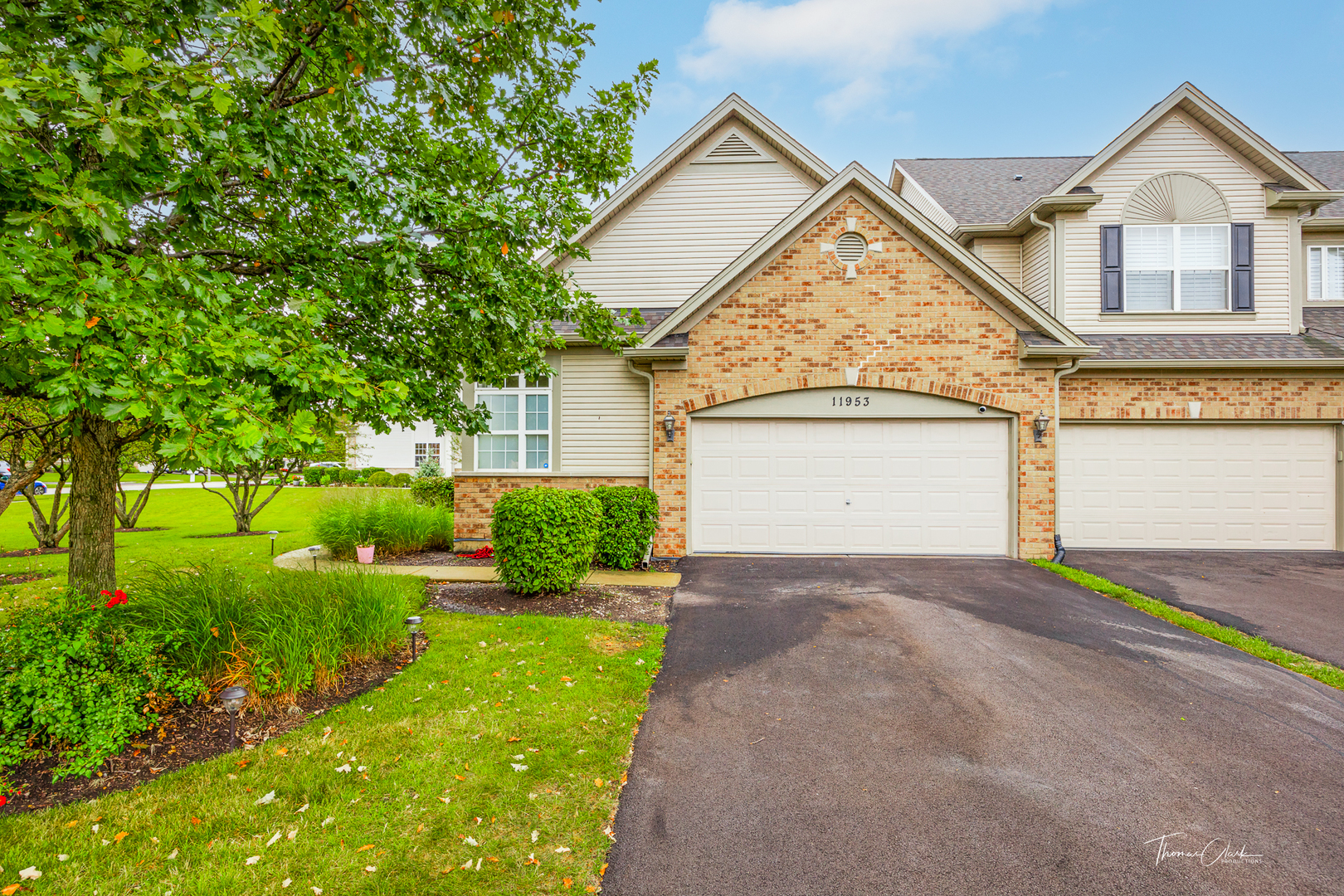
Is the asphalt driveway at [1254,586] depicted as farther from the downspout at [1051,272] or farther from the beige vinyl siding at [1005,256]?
the beige vinyl siding at [1005,256]

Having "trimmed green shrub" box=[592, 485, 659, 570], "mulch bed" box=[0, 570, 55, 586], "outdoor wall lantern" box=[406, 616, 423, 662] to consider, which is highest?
"trimmed green shrub" box=[592, 485, 659, 570]

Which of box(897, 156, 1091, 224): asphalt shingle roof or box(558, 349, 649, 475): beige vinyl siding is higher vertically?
box(897, 156, 1091, 224): asphalt shingle roof

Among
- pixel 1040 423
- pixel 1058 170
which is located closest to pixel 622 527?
pixel 1040 423

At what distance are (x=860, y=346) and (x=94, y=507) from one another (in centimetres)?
992

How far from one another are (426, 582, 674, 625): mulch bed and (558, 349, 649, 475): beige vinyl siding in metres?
3.27

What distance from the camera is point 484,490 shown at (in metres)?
11.3

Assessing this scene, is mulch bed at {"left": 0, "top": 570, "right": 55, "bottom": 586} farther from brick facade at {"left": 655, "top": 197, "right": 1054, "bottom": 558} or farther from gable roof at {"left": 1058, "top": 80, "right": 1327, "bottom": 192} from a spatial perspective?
gable roof at {"left": 1058, "top": 80, "right": 1327, "bottom": 192}

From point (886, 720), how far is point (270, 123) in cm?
635

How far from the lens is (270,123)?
442 cm

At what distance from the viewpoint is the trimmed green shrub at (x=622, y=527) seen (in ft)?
30.7

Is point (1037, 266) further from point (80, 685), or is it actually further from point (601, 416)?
point (80, 685)

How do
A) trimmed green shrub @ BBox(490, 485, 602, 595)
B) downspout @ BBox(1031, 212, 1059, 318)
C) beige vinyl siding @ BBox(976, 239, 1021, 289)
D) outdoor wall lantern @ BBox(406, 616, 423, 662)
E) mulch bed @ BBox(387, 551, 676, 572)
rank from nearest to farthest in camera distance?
1. outdoor wall lantern @ BBox(406, 616, 423, 662)
2. trimmed green shrub @ BBox(490, 485, 602, 595)
3. mulch bed @ BBox(387, 551, 676, 572)
4. downspout @ BBox(1031, 212, 1059, 318)
5. beige vinyl siding @ BBox(976, 239, 1021, 289)

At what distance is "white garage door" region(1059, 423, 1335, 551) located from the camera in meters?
10.7

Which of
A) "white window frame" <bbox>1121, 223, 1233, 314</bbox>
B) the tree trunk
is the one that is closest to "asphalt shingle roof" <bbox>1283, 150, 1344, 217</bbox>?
"white window frame" <bbox>1121, 223, 1233, 314</bbox>
